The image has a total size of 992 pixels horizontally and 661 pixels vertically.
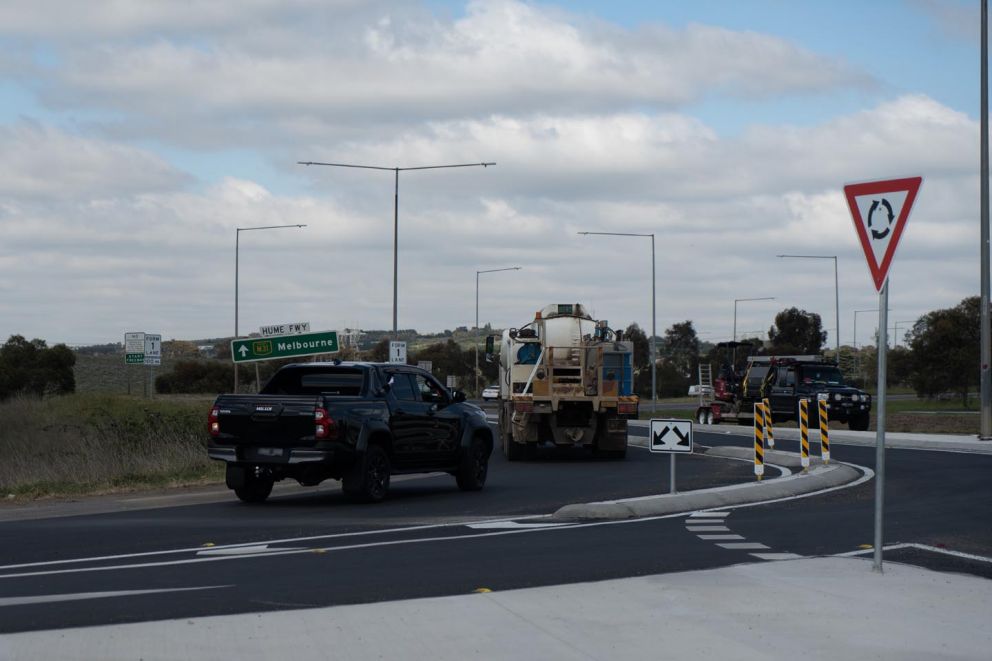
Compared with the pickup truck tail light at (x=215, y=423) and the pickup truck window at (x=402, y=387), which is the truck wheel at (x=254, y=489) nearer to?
the pickup truck tail light at (x=215, y=423)

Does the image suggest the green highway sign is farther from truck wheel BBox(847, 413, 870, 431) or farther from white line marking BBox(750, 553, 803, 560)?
white line marking BBox(750, 553, 803, 560)

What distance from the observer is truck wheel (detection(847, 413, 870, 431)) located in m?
43.0

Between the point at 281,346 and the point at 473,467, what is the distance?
41.7 feet

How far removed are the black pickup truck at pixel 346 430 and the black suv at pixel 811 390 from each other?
24.4 m

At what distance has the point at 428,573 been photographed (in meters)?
11.0

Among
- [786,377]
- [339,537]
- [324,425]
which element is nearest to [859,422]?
[786,377]

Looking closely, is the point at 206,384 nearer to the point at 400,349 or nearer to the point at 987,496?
the point at 400,349

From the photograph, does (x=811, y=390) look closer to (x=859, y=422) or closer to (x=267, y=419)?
(x=859, y=422)

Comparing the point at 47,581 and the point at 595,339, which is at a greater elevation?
the point at 595,339

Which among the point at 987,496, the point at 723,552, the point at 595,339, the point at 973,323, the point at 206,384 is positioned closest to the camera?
the point at 723,552

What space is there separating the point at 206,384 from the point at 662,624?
72802 mm

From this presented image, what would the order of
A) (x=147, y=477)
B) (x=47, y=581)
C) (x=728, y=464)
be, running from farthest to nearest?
(x=728, y=464)
(x=147, y=477)
(x=47, y=581)

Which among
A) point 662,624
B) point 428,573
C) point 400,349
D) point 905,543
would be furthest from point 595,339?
point 662,624

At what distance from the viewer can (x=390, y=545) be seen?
43.2 feet
